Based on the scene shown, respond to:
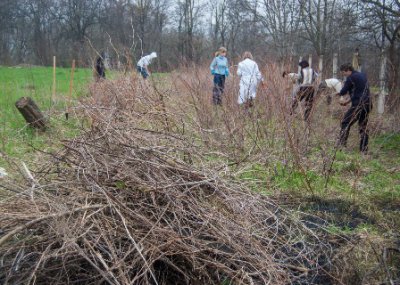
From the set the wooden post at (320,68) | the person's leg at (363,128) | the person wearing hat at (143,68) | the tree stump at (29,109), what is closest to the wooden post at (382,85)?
the wooden post at (320,68)

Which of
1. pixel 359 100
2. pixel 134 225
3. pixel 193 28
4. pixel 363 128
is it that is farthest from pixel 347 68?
pixel 193 28

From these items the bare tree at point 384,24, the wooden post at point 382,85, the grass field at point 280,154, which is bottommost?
the grass field at point 280,154

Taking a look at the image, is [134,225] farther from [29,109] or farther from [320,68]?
[320,68]

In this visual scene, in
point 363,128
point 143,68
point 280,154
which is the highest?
point 143,68

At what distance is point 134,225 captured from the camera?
7.77ft

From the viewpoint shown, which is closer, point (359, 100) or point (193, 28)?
point (359, 100)

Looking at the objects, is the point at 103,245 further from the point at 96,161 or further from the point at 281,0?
the point at 281,0

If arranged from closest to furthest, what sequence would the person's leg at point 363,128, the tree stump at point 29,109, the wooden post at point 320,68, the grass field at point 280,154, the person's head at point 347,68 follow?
the grass field at point 280,154 → the wooden post at point 320,68 → the person's leg at point 363,128 → the person's head at point 347,68 → the tree stump at point 29,109

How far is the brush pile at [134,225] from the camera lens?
2.14 m

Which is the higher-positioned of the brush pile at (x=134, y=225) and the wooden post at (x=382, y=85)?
the wooden post at (x=382, y=85)

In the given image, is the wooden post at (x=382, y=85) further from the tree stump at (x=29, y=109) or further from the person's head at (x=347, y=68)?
the tree stump at (x=29, y=109)

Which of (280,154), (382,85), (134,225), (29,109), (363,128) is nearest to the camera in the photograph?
(134,225)

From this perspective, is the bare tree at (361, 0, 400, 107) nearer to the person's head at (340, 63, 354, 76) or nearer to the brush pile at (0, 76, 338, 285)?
the person's head at (340, 63, 354, 76)

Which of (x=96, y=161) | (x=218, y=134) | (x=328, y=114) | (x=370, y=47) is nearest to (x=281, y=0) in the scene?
(x=370, y=47)
